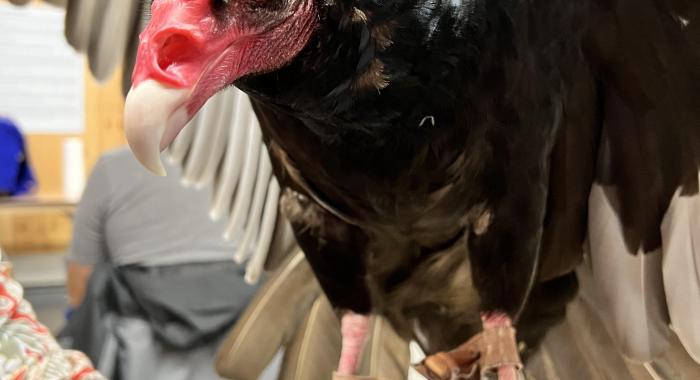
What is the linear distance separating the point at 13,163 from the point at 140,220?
373 millimetres

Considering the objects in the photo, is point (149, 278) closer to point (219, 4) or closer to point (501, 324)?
point (501, 324)

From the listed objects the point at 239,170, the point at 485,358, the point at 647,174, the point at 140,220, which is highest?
the point at 647,174

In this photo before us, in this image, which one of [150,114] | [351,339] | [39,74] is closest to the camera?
[150,114]

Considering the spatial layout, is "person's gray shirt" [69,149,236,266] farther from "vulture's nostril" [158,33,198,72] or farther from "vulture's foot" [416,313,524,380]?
"vulture's nostril" [158,33,198,72]

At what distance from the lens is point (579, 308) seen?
0.55 m

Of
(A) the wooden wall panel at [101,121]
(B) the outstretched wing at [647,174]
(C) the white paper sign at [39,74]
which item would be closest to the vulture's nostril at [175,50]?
(B) the outstretched wing at [647,174]

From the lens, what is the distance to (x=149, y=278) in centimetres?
106

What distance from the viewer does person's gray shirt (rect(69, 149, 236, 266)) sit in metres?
1.06

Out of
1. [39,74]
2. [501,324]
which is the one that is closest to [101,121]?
[39,74]

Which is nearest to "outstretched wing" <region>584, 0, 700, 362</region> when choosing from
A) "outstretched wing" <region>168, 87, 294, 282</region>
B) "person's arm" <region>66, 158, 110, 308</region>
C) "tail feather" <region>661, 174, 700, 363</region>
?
"tail feather" <region>661, 174, 700, 363</region>

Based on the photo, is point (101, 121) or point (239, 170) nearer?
point (239, 170)

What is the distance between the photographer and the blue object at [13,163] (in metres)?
1.27

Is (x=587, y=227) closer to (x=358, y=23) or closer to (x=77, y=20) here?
(x=358, y=23)

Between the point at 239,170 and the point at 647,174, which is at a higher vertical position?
the point at 647,174
